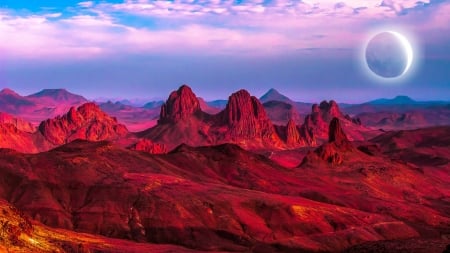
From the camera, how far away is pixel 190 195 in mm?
140375

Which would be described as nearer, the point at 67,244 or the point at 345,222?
the point at 67,244

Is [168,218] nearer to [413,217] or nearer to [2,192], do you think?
[2,192]

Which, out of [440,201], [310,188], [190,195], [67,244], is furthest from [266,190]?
[67,244]

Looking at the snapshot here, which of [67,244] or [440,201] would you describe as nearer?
[67,244]

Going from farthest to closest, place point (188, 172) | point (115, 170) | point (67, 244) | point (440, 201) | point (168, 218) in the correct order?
point (440, 201)
point (188, 172)
point (115, 170)
point (168, 218)
point (67, 244)

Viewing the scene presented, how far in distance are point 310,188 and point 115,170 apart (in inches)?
2090

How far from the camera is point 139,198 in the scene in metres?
137

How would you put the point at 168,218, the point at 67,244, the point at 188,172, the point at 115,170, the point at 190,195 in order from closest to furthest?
the point at 67,244, the point at 168,218, the point at 190,195, the point at 115,170, the point at 188,172

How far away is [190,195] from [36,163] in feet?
118

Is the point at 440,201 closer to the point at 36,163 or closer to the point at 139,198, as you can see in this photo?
the point at 139,198

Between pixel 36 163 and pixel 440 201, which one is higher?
pixel 36 163

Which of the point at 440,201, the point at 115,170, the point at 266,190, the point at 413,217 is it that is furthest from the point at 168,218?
the point at 440,201

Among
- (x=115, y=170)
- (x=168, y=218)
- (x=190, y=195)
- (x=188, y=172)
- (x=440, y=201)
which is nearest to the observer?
(x=168, y=218)

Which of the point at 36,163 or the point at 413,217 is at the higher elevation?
the point at 36,163
